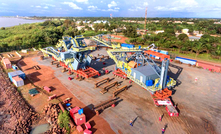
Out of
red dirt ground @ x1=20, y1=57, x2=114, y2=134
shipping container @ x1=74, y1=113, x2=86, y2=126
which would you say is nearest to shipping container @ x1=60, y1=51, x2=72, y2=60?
red dirt ground @ x1=20, y1=57, x2=114, y2=134

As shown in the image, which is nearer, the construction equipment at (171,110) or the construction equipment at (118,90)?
the construction equipment at (171,110)

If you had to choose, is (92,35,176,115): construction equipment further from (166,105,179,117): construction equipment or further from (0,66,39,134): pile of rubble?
(0,66,39,134): pile of rubble

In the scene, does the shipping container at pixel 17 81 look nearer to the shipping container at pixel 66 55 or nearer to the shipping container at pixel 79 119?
the shipping container at pixel 66 55

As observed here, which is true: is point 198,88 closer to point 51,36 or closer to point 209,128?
point 209,128

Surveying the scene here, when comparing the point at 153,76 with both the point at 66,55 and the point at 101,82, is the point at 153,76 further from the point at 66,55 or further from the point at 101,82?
the point at 66,55

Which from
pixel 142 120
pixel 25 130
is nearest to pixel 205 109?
pixel 142 120

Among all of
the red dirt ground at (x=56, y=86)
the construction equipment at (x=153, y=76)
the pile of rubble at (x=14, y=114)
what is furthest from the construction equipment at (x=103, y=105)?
the pile of rubble at (x=14, y=114)
